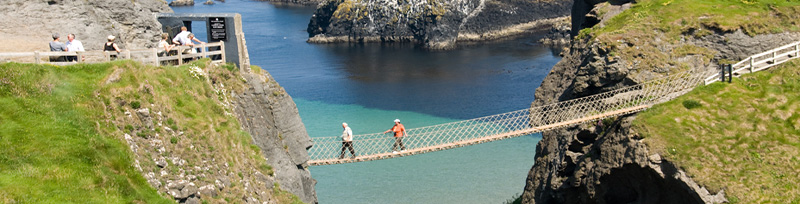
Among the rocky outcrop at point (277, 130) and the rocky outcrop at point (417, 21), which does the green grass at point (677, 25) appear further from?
the rocky outcrop at point (417, 21)

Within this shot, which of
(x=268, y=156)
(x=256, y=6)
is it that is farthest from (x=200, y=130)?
(x=256, y=6)

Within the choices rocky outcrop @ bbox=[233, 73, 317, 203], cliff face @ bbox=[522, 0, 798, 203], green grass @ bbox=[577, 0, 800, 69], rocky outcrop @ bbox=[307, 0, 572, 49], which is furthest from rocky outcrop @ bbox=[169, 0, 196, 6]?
rocky outcrop @ bbox=[233, 73, 317, 203]

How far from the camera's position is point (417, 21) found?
9031 cm

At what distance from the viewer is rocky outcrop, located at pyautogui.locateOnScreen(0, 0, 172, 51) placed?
2131cm

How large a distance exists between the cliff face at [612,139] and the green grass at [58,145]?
14796mm

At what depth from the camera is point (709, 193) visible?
22.9 metres

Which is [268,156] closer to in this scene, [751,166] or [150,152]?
[150,152]

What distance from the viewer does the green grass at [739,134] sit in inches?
908

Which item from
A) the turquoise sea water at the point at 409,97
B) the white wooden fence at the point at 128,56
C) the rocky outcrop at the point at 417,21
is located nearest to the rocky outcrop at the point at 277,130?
the white wooden fence at the point at 128,56

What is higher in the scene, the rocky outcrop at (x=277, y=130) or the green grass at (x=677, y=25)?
the green grass at (x=677, y=25)

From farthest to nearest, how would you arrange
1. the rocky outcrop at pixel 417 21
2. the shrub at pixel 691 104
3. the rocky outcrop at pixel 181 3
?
the rocky outcrop at pixel 181 3 → the rocky outcrop at pixel 417 21 → the shrub at pixel 691 104

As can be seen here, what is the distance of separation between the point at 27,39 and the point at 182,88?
4734 millimetres

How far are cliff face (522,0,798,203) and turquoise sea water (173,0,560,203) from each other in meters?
6.44

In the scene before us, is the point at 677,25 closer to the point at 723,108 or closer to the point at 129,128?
the point at 723,108
